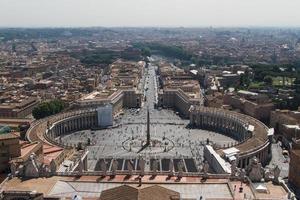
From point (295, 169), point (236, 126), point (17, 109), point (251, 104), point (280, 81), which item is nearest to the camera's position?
point (295, 169)

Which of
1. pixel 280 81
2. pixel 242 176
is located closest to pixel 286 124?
pixel 242 176

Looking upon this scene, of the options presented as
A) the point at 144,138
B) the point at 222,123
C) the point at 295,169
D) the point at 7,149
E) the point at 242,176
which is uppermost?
the point at 242,176

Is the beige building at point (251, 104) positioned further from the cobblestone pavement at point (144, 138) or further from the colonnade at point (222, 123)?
the cobblestone pavement at point (144, 138)

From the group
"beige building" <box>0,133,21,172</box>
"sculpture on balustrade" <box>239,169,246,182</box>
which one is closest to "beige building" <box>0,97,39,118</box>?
"beige building" <box>0,133,21,172</box>

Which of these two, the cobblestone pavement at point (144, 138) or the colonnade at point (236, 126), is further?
the cobblestone pavement at point (144, 138)

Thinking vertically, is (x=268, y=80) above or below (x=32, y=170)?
below

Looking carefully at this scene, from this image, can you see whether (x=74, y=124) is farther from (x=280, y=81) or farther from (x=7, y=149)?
(x=280, y=81)

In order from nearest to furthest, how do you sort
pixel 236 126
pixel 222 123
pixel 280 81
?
1. pixel 236 126
2. pixel 222 123
3. pixel 280 81

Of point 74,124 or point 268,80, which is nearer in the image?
point 74,124

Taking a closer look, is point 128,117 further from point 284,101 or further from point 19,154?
point 19,154

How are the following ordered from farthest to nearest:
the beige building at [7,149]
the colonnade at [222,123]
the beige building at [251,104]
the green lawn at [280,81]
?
the green lawn at [280,81] → the beige building at [251,104] → the colonnade at [222,123] → the beige building at [7,149]

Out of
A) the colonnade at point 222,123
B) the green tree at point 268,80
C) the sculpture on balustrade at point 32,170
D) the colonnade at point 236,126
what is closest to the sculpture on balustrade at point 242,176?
the colonnade at point 236,126

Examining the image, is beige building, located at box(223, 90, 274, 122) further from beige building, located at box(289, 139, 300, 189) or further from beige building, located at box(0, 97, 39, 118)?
beige building, located at box(0, 97, 39, 118)
